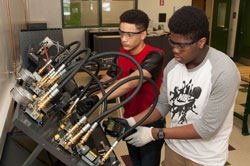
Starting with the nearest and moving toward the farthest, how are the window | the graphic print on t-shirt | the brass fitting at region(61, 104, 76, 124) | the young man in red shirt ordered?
1. the brass fitting at region(61, 104, 76, 124)
2. the graphic print on t-shirt
3. the young man in red shirt
4. the window

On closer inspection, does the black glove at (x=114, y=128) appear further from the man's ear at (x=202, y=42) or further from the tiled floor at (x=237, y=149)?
the tiled floor at (x=237, y=149)

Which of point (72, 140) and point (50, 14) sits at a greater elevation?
point (50, 14)

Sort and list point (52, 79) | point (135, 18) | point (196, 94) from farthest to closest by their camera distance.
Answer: point (135, 18) → point (196, 94) → point (52, 79)

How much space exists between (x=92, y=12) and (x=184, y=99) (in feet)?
20.0

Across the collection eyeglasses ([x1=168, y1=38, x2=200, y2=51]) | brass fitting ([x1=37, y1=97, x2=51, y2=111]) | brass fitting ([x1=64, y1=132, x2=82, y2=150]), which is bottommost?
brass fitting ([x1=64, y1=132, x2=82, y2=150])

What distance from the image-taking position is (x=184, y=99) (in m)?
1.08

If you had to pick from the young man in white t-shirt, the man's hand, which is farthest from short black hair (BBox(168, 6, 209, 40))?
the man's hand

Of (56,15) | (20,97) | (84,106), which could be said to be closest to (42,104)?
(20,97)

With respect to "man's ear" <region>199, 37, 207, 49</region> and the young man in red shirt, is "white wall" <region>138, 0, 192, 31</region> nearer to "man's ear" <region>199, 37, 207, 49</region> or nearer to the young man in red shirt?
the young man in red shirt

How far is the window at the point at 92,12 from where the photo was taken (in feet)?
21.5

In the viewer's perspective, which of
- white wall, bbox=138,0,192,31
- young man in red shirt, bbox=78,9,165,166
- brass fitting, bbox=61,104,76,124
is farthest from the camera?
white wall, bbox=138,0,192,31

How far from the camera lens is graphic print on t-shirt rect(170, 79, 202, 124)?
1043mm

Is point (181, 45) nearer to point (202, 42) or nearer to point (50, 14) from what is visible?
point (202, 42)

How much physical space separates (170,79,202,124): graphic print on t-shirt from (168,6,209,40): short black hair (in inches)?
8.5
